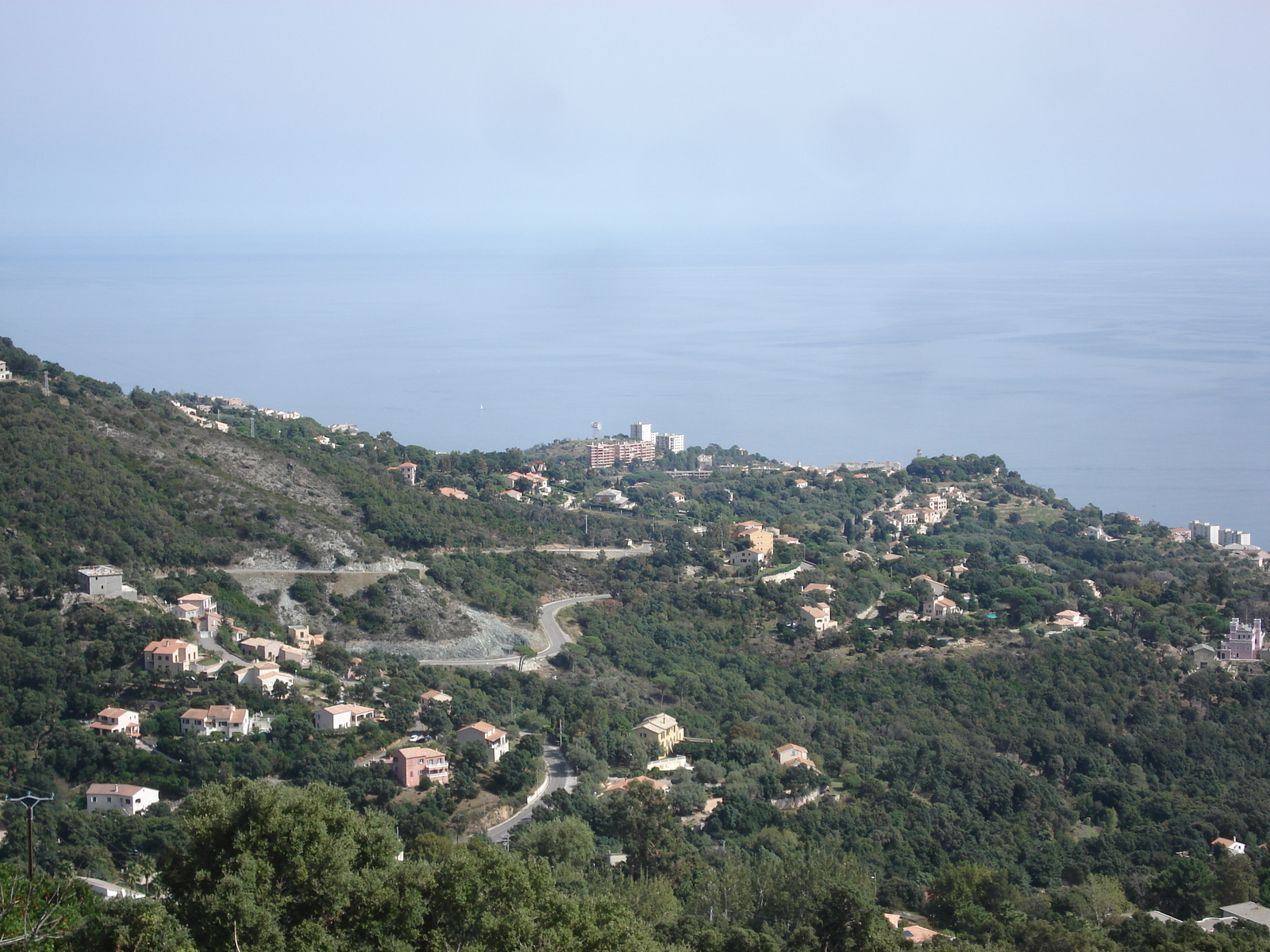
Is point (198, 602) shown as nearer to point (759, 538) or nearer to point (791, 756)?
point (791, 756)

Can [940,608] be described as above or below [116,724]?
below

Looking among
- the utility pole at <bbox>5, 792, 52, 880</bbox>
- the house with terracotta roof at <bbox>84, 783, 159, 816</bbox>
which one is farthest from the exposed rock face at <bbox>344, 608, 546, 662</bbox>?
the utility pole at <bbox>5, 792, 52, 880</bbox>

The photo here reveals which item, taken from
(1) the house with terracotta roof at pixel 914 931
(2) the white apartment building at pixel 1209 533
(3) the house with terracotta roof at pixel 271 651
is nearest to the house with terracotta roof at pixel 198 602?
(3) the house with terracotta roof at pixel 271 651

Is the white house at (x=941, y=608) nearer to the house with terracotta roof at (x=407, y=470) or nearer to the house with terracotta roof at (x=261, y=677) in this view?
the house with terracotta roof at (x=261, y=677)

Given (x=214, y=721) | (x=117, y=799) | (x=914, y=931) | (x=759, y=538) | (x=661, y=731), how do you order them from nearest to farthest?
(x=914, y=931) < (x=117, y=799) < (x=214, y=721) < (x=661, y=731) < (x=759, y=538)

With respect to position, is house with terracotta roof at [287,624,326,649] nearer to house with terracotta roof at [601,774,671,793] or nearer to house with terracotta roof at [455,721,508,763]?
house with terracotta roof at [455,721,508,763]

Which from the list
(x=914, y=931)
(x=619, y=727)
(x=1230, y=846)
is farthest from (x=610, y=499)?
(x=914, y=931)

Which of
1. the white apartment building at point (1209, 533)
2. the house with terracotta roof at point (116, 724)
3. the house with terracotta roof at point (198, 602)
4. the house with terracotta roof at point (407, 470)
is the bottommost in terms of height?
the white apartment building at point (1209, 533)
